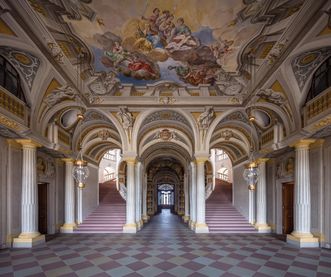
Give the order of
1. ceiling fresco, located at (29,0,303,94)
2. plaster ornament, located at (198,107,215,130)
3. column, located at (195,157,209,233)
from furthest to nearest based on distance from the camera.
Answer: column, located at (195,157,209,233) < plaster ornament, located at (198,107,215,130) < ceiling fresco, located at (29,0,303,94)

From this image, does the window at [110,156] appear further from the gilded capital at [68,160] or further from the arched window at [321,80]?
the arched window at [321,80]

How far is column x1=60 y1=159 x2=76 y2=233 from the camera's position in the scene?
12.6m

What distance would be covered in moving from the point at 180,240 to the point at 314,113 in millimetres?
6873

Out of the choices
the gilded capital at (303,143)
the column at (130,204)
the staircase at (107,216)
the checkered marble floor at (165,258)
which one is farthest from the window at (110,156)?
the gilded capital at (303,143)

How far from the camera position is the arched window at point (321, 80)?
303 inches

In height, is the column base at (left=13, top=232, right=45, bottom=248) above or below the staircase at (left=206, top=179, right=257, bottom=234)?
above

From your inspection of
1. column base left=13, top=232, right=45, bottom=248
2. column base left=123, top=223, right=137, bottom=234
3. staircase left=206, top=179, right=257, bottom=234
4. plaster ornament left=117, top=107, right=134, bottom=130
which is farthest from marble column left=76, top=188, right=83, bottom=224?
staircase left=206, top=179, right=257, bottom=234

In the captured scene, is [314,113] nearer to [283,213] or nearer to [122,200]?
[283,213]

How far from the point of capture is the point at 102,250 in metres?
8.45

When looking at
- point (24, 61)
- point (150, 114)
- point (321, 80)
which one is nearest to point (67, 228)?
point (150, 114)

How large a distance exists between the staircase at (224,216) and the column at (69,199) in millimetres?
7111

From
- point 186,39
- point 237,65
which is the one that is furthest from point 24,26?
point 237,65

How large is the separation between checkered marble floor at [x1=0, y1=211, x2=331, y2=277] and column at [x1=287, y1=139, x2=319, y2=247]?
61cm

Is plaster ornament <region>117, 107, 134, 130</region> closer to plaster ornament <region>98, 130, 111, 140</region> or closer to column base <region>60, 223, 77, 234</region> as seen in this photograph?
plaster ornament <region>98, 130, 111, 140</region>
